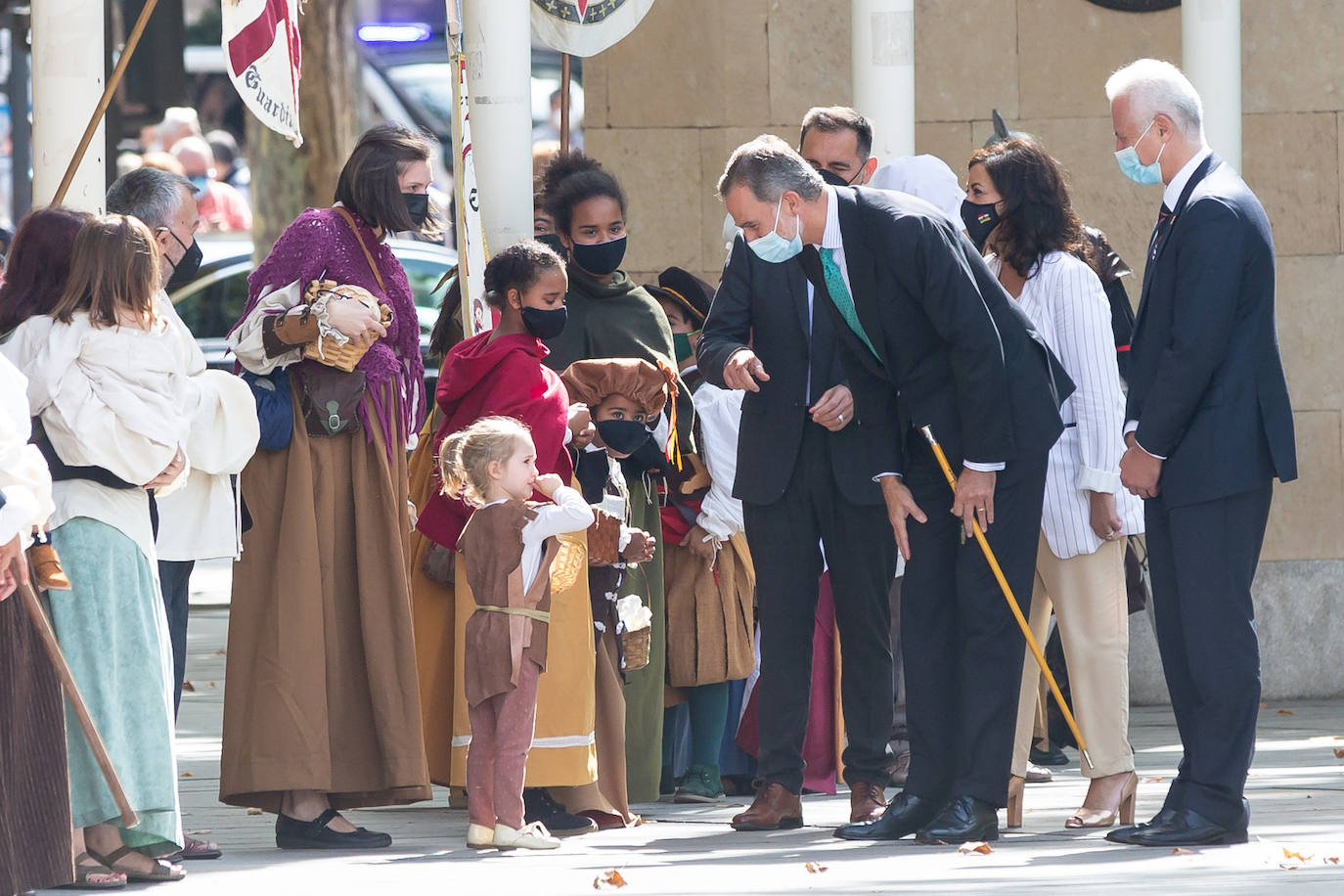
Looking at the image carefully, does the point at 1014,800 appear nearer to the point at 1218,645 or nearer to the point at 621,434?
the point at 1218,645

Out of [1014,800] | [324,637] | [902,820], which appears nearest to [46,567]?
[324,637]

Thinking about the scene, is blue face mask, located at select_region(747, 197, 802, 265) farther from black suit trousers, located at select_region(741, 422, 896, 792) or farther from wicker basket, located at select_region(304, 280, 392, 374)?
wicker basket, located at select_region(304, 280, 392, 374)

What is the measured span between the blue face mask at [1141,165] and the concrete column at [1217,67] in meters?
3.01

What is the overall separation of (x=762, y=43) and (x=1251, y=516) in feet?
13.9

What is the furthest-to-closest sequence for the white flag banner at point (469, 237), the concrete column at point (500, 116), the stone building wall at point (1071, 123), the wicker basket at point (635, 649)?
the stone building wall at point (1071, 123) → the concrete column at point (500, 116) → the wicker basket at point (635, 649) → the white flag banner at point (469, 237)

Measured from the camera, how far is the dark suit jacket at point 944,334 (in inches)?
235

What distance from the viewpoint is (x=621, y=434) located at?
6.81m

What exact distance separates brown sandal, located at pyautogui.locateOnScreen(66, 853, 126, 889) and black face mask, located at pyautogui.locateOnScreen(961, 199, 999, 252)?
120 inches

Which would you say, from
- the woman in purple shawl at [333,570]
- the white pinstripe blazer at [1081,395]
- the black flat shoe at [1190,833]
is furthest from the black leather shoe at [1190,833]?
the woman in purple shawl at [333,570]

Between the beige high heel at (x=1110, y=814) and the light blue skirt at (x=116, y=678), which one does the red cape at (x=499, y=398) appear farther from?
the beige high heel at (x=1110, y=814)

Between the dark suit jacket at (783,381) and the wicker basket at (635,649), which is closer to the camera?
the dark suit jacket at (783,381)

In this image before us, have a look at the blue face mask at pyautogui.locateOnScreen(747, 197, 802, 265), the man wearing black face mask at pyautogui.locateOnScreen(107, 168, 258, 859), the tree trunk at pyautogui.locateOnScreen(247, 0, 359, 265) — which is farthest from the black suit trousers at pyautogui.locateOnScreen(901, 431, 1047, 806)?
the tree trunk at pyautogui.locateOnScreen(247, 0, 359, 265)

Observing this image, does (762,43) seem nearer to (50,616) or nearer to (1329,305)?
(1329,305)

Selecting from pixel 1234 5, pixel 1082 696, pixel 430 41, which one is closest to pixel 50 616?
pixel 1082 696
